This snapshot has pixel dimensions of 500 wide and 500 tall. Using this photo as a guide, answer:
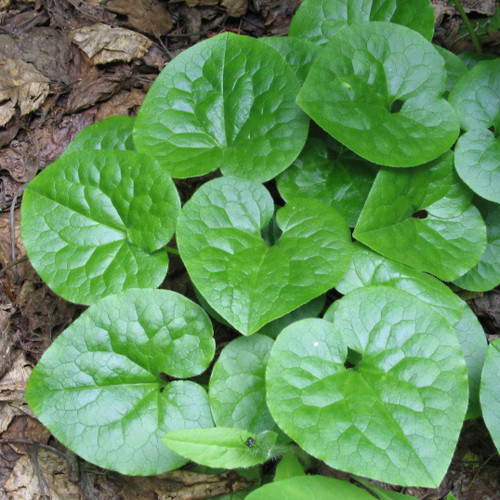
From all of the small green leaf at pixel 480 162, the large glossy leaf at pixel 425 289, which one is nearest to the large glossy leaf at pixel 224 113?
the large glossy leaf at pixel 425 289

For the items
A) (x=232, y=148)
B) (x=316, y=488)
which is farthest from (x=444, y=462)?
(x=232, y=148)

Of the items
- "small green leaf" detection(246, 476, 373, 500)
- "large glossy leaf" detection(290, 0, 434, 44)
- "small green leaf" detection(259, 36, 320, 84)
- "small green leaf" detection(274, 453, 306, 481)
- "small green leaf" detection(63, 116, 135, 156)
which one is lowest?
"small green leaf" detection(274, 453, 306, 481)

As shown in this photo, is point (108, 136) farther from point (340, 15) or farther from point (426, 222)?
→ point (426, 222)

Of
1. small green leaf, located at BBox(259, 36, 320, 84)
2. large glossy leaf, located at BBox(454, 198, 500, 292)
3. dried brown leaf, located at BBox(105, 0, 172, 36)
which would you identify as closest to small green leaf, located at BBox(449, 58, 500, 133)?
large glossy leaf, located at BBox(454, 198, 500, 292)

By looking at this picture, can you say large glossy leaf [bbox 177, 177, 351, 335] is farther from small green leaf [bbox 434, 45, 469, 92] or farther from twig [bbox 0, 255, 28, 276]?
twig [bbox 0, 255, 28, 276]

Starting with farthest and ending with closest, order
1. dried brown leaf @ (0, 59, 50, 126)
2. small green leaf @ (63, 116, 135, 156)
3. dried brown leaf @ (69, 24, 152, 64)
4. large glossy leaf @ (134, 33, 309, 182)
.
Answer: dried brown leaf @ (69, 24, 152, 64)
dried brown leaf @ (0, 59, 50, 126)
small green leaf @ (63, 116, 135, 156)
large glossy leaf @ (134, 33, 309, 182)

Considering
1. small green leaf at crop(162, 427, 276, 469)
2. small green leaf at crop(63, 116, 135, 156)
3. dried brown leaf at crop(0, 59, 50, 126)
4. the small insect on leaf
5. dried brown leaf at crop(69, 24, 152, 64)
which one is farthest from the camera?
dried brown leaf at crop(69, 24, 152, 64)

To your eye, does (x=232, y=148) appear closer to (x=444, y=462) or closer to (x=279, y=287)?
(x=279, y=287)
